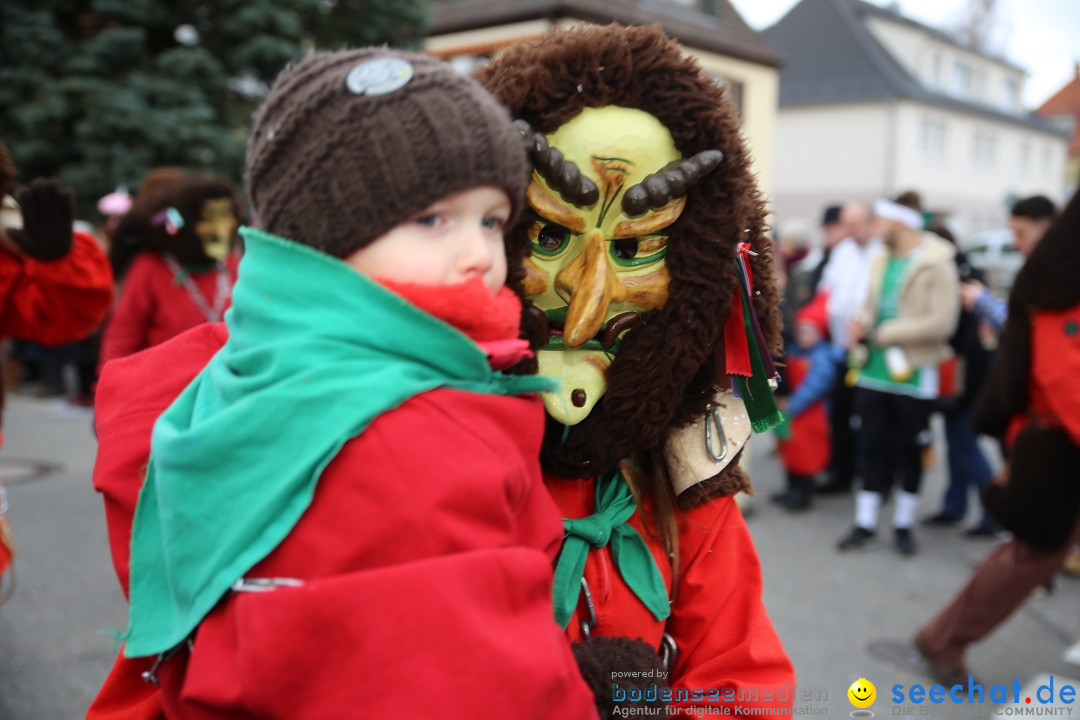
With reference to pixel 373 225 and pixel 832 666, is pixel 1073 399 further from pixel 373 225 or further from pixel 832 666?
pixel 373 225

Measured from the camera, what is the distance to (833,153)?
25.1 metres

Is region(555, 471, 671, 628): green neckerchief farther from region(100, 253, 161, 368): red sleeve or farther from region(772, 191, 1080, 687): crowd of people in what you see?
region(100, 253, 161, 368): red sleeve

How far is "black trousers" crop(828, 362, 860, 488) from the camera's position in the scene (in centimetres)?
662

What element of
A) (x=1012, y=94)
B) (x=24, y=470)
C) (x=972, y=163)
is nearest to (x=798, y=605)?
(x=24, y=470)

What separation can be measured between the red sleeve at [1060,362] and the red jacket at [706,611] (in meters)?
2.49

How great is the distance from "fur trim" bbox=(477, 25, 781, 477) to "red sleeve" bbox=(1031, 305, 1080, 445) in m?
2.57

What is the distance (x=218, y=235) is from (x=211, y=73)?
14.9ft

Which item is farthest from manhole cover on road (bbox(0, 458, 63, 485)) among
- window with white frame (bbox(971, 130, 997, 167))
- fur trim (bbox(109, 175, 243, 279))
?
window with white frame (bbox(971, 130, 997, 167))

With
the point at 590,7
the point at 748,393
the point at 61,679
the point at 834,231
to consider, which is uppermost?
the point at 590,7

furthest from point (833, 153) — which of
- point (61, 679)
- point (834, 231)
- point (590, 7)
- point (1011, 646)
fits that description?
point (61, 679)

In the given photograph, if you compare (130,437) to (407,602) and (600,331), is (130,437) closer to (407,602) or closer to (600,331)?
(407,602)

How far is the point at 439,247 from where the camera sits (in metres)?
1.00

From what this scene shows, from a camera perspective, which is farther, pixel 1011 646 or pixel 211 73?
pixel 211 73

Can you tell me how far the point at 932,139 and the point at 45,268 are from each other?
2848 cm
